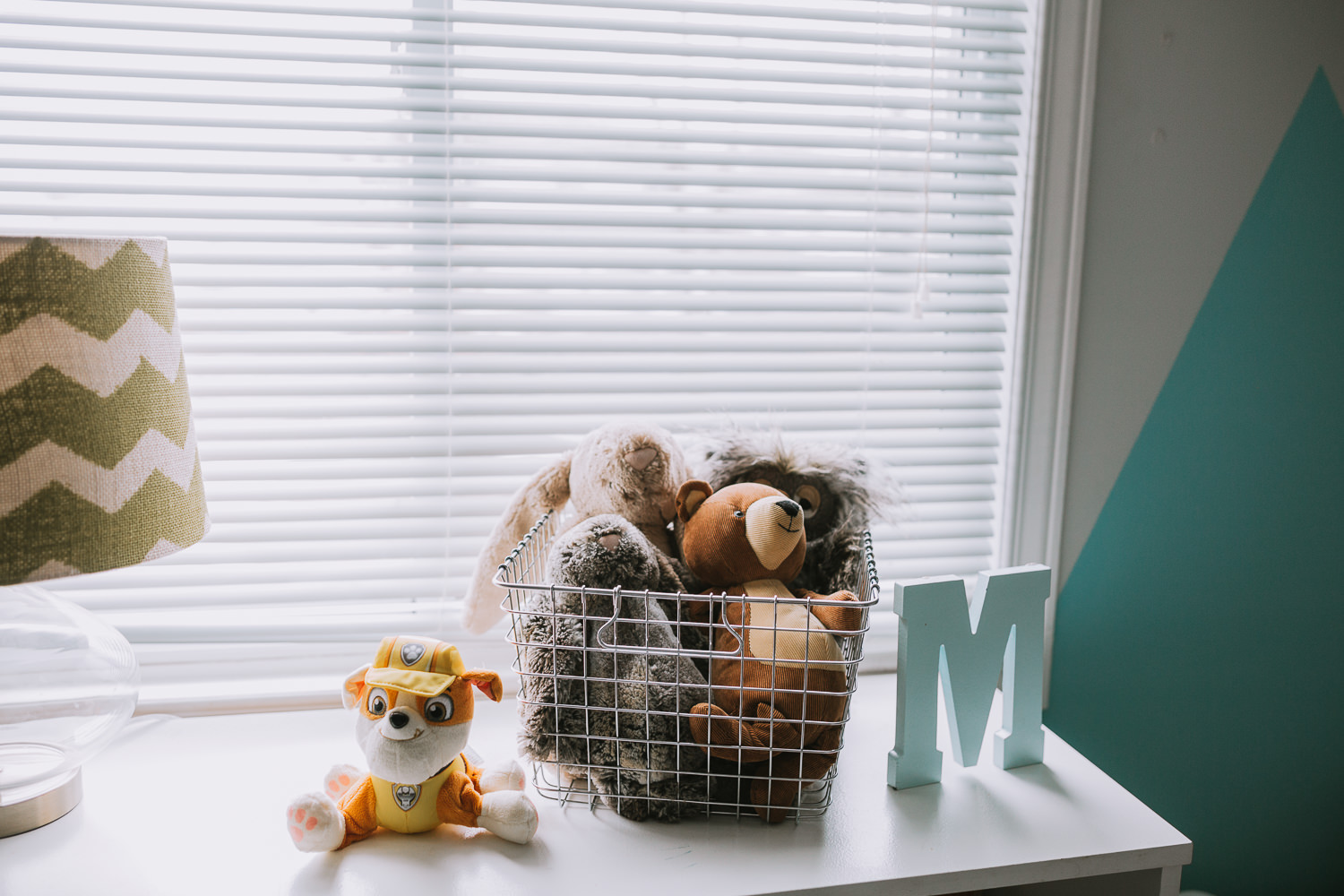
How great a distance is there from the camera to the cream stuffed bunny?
1.01 metres

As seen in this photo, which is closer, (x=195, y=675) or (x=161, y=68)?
→ (x=161, y=68)

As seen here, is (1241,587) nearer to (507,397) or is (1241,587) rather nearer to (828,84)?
(828,84)

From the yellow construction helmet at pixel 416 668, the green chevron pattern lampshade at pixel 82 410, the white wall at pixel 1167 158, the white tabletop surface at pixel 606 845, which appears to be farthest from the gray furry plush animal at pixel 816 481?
the green chevron pattern lampshade at pixel 82 410

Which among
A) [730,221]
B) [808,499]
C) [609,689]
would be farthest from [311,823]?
A: [730,221]

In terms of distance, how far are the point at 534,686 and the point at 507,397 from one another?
483 millimetres

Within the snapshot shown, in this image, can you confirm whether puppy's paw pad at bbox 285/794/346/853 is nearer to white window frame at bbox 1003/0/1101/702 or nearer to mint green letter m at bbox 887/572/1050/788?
mint green letter m at bbox 887/572/1050/788

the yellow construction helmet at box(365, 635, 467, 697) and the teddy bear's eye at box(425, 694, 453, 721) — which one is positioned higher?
the yellow construction helmet at box(365, 635, 467, 697)

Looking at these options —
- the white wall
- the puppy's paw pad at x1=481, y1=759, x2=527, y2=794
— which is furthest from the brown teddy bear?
the white wall

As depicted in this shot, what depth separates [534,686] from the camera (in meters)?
0.90

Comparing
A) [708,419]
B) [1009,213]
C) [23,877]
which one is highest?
[1009,213]

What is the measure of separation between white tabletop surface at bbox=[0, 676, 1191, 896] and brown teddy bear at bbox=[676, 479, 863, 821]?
8 cm

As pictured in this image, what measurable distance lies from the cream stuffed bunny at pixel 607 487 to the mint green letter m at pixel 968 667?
0.30m

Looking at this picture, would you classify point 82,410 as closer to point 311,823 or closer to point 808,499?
point 311,823

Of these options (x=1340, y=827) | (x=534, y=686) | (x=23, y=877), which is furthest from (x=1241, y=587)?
(x=23, y=877)
